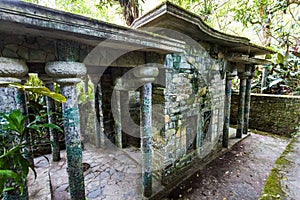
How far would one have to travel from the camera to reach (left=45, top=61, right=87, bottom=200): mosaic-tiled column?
1.43 m

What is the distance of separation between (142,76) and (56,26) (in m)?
1.26

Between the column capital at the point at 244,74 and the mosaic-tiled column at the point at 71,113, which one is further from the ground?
the column capital at the point at 244,74

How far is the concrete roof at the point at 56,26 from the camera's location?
955mm

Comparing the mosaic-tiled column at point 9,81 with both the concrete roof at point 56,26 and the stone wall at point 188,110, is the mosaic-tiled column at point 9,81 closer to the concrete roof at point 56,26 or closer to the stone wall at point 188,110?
the concrete roof at point 56,26

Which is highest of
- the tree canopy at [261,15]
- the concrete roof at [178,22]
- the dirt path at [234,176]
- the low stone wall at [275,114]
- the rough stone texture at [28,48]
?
the tree canopy at [261,15]

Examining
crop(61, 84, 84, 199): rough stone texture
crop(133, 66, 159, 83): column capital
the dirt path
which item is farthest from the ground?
crop(133, 66, 159, 83): column capital

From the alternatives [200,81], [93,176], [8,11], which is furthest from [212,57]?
[93,176]

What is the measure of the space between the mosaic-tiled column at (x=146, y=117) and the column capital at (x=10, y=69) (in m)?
1.35

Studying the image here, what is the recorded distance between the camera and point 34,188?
2.54 metres

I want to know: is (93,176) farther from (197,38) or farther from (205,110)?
(197,38)

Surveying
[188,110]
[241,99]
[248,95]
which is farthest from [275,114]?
[188,110]

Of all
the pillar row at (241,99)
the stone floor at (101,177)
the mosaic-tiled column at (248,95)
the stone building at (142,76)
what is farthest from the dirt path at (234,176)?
the mosaic-tiled column at (248,95)

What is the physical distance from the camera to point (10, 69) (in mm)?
1156

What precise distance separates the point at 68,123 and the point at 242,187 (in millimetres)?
3408
